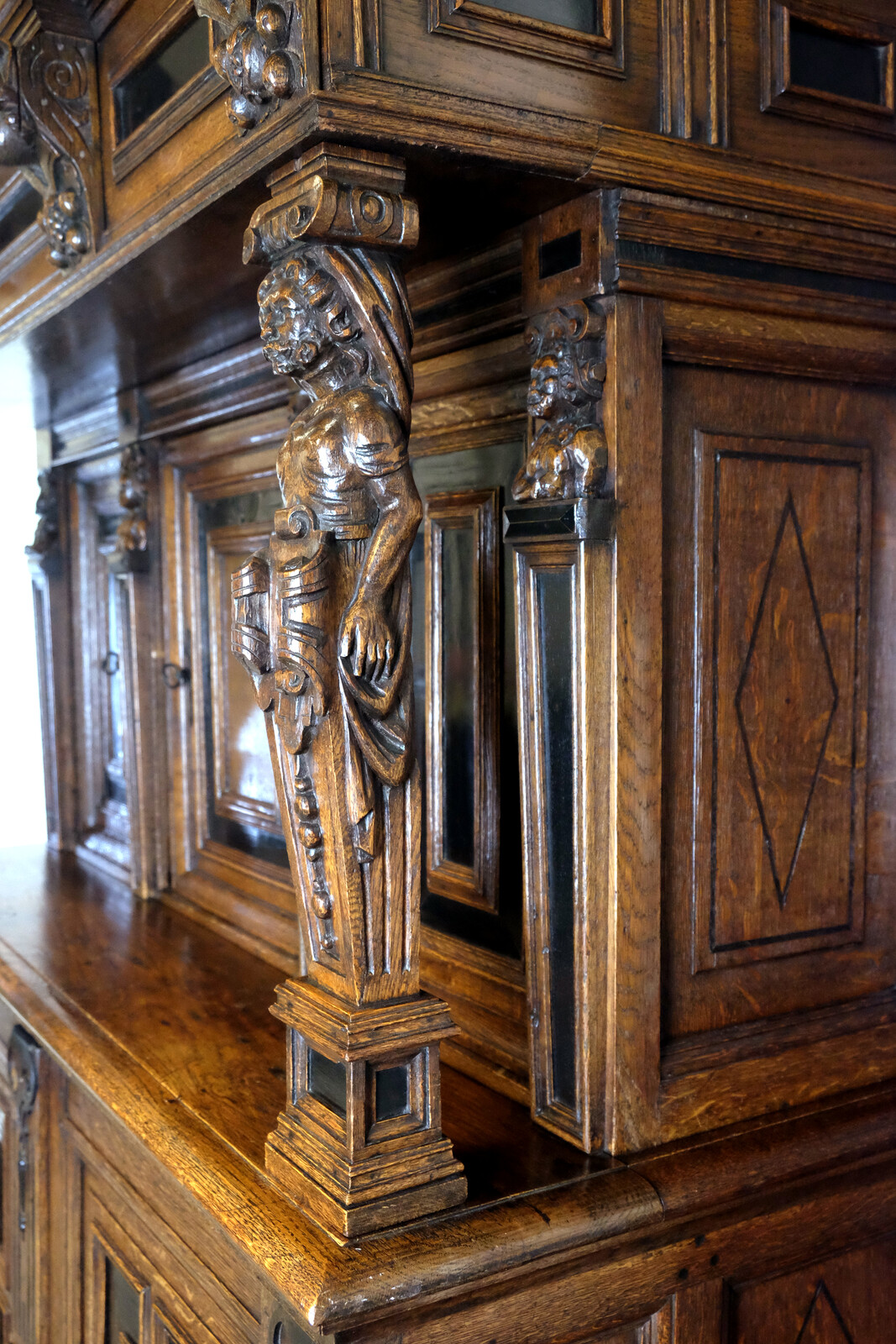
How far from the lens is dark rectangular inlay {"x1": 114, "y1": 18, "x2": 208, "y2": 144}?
5.22 feet

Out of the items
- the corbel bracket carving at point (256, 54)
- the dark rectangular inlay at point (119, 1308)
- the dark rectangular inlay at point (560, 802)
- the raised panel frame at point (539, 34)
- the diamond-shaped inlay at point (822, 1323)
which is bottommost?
the dark rectangular inlay at point (119, 1308)

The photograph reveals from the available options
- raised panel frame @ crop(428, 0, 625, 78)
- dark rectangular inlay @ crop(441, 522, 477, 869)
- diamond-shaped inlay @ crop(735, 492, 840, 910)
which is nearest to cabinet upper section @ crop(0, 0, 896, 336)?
raised panel frame @ crop(428, 0, 625, 78)

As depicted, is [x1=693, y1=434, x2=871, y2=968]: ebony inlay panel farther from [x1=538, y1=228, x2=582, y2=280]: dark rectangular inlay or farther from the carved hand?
the carved hand

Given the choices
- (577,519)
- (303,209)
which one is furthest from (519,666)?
(303,209)

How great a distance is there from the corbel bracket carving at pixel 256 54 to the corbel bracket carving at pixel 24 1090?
1.79 metres

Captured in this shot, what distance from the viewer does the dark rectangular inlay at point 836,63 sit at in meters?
1.59

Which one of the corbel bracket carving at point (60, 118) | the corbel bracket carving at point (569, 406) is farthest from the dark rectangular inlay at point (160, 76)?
the corbel bracket carving at point (569, 406)

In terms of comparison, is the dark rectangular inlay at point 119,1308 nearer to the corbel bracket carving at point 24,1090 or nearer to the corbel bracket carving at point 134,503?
the corbel bracket carving at point 24,1090

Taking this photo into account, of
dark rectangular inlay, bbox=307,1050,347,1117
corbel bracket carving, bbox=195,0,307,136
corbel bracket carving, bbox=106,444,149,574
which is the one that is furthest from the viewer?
corbel bracket carving, bbox=106,444,149,574

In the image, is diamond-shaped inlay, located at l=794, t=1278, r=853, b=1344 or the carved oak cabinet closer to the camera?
the carved oak cabinet

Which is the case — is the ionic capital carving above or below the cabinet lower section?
above

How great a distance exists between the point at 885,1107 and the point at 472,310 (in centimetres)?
Result: 124

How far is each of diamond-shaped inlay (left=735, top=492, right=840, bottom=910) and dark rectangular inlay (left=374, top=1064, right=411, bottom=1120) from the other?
60 cm

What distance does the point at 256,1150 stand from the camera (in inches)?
60.4
